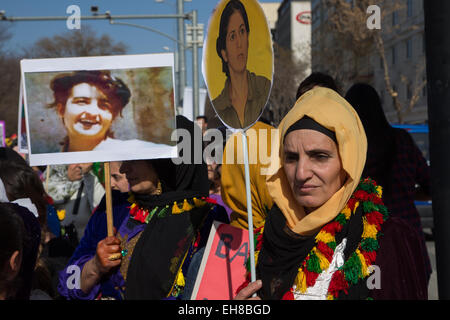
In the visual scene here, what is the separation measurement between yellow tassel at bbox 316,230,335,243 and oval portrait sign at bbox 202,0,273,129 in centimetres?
50

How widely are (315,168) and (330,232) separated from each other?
25cm

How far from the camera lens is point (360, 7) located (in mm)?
19781

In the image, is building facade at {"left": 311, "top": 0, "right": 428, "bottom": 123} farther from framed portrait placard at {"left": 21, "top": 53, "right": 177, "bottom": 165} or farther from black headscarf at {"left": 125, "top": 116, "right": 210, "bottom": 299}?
framed portrait placard at {"left": 21, "top": 53, "right": 177, "bottom": 165}

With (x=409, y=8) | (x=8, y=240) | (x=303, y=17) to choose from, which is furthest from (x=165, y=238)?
(x=303, y=17)

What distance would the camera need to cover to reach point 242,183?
8.31 ft

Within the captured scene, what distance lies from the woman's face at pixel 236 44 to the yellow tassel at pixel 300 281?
826 mm

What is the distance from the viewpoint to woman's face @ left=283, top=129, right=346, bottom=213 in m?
2.04

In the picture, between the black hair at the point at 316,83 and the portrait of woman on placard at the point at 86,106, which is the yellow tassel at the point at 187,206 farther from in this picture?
the black hair at the point at 316,83

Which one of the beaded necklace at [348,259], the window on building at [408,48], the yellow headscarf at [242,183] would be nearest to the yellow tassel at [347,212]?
the beaded necklace at [348,259]

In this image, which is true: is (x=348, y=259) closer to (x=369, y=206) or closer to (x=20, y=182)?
(x=369, y=206)

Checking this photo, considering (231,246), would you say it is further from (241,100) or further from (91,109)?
(91,109)

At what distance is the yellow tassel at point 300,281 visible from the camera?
2.04 metres

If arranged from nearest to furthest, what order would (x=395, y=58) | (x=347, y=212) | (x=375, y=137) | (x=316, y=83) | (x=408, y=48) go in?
(x=347, y=212)
(x=316, y=83)
(x=375, y=137)
(x=408, y=48)
(x=395, y=58)

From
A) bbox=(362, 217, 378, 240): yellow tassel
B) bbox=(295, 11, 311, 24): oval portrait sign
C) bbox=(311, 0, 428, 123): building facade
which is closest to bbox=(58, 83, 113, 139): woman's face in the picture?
bbox=(362, 217, 378, 240): yellow tassel
